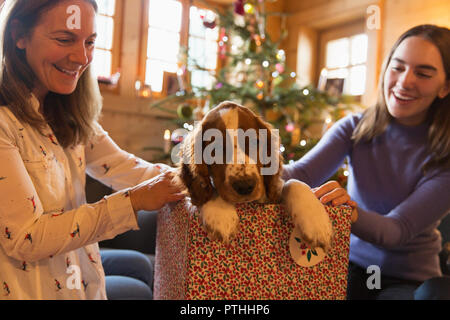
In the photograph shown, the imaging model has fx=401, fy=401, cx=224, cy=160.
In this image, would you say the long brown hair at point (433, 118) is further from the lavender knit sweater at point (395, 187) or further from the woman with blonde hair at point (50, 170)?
the woman with blonde hair at point (50, 170)

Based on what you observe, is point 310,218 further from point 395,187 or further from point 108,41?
point 108,41

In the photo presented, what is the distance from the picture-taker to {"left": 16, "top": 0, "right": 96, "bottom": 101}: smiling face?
972 millimetres

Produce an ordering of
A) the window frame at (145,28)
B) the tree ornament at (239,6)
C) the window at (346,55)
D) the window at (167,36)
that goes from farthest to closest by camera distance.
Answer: the window at (346,55) < the window at (167,36) < the window frame at (145,28) < the tree ornament at (239,6)

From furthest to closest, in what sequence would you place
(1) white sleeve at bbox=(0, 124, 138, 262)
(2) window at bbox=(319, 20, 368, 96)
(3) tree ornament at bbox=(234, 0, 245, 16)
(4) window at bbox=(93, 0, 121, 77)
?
(2) window at bbox=(319, 20, 368, 96) → (4) window at bbox=(93, 0, 121, 77) → (3) tree ornament at bbox=(234, 0, 245, 16) → (1) white sleeve at bbox=(0, 124, 138, 262)

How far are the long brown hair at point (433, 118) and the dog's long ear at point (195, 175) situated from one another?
0.81 m

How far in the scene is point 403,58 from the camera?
4.31ft

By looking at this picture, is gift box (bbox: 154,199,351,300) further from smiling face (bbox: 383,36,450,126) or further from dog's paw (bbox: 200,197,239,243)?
smiling face (bbox: 383,36,450,126)

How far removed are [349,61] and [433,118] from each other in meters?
3.37

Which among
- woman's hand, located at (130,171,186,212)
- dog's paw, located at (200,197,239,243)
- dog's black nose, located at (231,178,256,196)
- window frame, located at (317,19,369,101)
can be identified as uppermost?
window frame, located at (317,19,369,101)

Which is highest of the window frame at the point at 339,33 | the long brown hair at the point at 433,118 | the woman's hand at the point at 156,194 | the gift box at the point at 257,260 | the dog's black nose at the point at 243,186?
the window frame at the point at 339,33

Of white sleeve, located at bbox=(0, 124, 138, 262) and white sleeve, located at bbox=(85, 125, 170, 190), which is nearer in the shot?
white sleeve, located at bbox=(0, 124, 138, 262)

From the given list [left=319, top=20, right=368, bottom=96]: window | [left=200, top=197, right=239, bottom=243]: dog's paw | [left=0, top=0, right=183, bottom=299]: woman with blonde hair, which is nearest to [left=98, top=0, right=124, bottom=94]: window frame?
[left=319, top=20, right=368, bottom=96]: window

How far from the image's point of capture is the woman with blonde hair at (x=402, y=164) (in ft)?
4.01

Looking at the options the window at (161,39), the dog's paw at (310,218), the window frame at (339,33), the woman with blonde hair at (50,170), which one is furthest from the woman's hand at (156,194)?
the window frame at (339,33)
